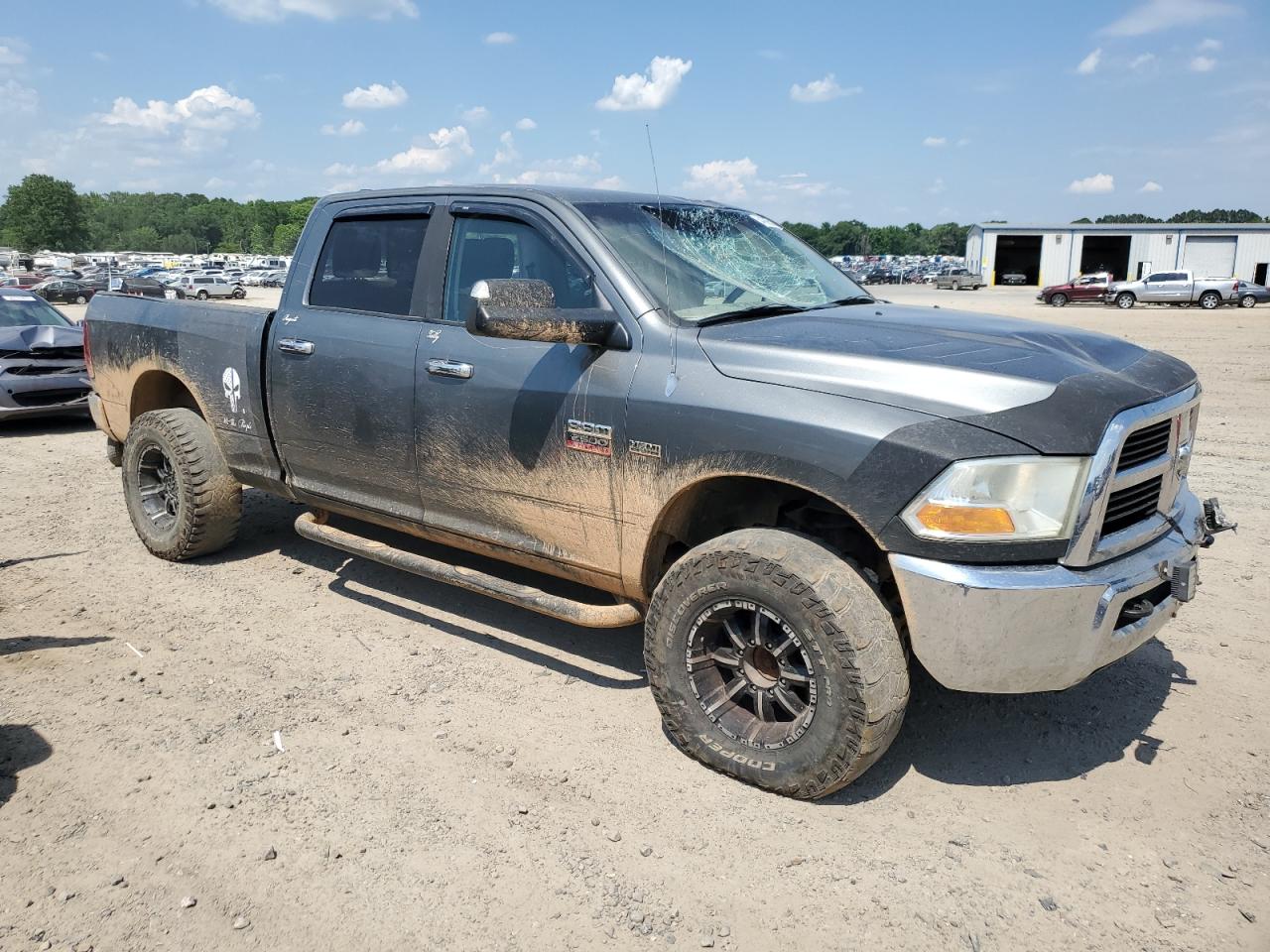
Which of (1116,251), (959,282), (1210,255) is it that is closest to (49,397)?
(959,282)

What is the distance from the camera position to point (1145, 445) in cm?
315

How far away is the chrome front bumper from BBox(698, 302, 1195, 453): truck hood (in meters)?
0.41

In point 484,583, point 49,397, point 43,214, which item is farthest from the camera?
point 43,214

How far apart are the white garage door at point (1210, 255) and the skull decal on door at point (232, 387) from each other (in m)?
66.7

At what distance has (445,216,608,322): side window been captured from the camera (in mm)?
3855

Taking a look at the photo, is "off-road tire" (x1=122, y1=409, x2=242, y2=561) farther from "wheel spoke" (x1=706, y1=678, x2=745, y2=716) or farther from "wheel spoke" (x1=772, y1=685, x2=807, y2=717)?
"wheel spoke" (x1=772, y1=685, x2=807, y2=717)

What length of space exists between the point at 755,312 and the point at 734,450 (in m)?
0.86

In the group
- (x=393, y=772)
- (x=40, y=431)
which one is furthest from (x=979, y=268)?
(x=393, y=772)

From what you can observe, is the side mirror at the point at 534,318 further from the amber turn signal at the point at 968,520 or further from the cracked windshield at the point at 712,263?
the amber turn signal at the point at 968,520

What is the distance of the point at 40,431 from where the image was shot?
34.4 ft

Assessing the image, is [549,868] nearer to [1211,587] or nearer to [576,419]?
[576,419]

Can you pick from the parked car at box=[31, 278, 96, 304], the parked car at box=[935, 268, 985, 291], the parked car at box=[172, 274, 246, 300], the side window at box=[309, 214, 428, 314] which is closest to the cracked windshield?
the side window at box=[309, 214, 428, 314]

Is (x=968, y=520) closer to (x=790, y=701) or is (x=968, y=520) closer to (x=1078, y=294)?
(x=790, y=701)

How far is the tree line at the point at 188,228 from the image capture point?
14075cm
